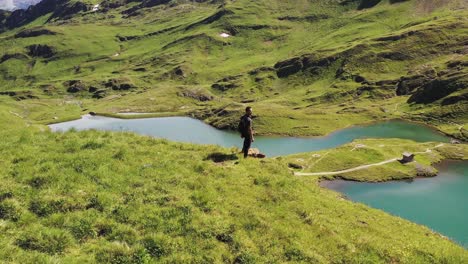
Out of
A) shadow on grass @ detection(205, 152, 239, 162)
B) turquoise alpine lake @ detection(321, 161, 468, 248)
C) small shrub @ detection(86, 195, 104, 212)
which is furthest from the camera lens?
turquoise alpine lake @ detection(321, 161, 468, 248)

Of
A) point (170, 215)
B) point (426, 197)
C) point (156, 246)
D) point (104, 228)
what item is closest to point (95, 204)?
point (104, 228)

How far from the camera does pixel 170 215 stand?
71.5ft

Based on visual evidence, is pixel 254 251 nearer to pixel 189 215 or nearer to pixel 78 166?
pixel 189 215

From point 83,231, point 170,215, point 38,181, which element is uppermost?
point 38,181

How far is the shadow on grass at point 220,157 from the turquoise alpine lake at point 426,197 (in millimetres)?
82187

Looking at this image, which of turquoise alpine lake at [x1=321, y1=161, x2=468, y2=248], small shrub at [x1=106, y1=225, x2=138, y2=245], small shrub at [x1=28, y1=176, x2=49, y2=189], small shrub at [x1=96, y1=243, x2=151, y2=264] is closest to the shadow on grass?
small shrub at [x1=28, y1=176, x2=49, y2=189]

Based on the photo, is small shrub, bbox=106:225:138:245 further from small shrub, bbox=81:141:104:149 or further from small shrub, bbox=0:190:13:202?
small shrub, bbox=81:141:104:149

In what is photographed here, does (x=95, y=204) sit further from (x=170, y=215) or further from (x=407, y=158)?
(x=407, y=158)

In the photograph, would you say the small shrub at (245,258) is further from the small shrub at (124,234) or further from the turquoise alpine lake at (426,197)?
the turquoise alpine lake at (426,197)

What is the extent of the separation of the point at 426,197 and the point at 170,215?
117 metres

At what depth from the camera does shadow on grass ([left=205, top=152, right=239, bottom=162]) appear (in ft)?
102

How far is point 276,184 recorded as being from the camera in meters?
27.1

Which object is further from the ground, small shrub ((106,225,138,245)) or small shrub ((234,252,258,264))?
small shrub ((106,225,138,245))

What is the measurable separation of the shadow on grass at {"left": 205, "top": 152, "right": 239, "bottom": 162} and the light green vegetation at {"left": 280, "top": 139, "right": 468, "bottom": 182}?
354 feet
